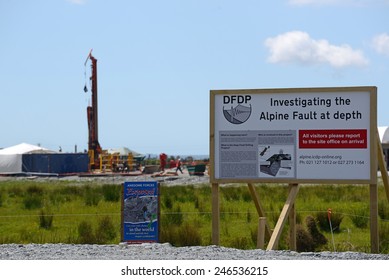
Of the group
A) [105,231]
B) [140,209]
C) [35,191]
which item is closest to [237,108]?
[140,209]

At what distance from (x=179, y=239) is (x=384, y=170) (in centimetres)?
390

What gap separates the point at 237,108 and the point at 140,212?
7.48ft

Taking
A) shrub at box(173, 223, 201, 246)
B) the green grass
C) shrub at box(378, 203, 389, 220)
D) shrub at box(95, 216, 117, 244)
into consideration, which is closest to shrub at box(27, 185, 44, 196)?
the green grass

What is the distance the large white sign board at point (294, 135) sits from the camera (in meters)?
12.0

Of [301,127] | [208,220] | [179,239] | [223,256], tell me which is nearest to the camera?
[223,256]

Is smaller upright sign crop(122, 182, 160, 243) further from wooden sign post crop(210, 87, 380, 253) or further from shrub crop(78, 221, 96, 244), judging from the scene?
shrub crop(78, 221, 96, 244)

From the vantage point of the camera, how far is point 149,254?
34.7ft

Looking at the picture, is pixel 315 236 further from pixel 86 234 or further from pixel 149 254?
pixel 149 254

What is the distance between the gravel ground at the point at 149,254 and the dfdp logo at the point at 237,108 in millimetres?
2197

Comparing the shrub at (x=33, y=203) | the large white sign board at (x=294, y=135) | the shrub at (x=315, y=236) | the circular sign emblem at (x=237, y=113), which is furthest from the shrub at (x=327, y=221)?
the shrub at (x=33, y=203)

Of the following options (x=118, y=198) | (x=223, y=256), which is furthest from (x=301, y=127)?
(x=118, y=198)

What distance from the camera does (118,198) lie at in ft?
80.4

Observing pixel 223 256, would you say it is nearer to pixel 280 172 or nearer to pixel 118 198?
pixel 280 172

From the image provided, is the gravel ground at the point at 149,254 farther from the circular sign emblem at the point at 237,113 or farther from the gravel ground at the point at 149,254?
the circular sign emblem at the point at 237,113
